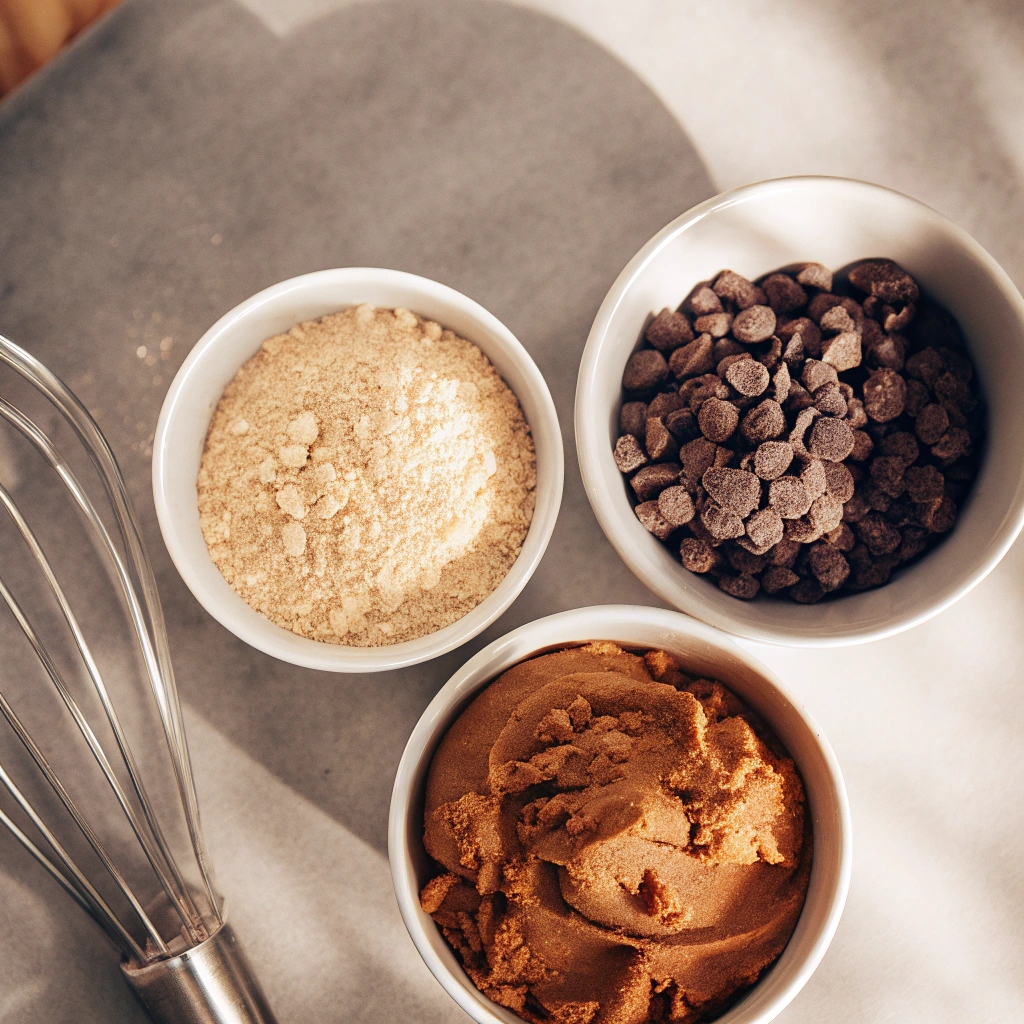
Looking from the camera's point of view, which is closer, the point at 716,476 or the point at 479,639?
the point at 716,476

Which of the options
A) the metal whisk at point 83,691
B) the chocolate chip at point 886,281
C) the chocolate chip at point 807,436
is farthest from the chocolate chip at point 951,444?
the metal whisk at point 83,691

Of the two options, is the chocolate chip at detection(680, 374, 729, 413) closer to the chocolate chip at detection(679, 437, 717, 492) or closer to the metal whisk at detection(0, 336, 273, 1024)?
the chocolate chip at detection(679, 437, 717, 492)

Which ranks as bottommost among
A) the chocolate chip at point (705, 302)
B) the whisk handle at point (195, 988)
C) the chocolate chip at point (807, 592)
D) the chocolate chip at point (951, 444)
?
the whisk handle at point (195, 988)

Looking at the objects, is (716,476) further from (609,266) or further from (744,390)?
(609,266)

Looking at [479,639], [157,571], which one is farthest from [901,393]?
[157,571]

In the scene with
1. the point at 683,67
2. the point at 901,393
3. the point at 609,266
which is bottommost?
the point at 901,393

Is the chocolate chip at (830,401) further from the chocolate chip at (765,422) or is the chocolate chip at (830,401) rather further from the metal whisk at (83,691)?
the metal whisk at (83,691)

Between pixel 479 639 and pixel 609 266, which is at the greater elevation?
pixel 609 266
